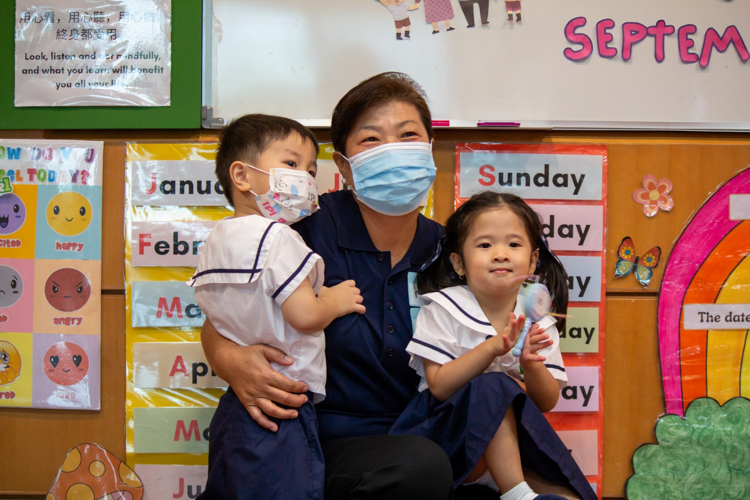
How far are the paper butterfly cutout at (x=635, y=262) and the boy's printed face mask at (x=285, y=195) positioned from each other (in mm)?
1190

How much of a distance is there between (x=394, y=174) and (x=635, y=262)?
104 centimetres

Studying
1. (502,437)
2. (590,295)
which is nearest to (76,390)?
(502,437)

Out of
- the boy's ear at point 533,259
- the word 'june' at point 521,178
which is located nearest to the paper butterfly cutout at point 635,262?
the word 'june' at point 521,178

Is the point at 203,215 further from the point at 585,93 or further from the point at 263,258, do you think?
the point at 585,93

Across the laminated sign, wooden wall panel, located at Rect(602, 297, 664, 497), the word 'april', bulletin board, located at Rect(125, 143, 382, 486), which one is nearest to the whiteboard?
the word 'april'

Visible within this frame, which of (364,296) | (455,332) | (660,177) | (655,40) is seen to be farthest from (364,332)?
(655,40)

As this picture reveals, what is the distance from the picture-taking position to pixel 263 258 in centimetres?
118

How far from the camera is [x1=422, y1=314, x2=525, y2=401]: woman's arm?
1151 millimetres

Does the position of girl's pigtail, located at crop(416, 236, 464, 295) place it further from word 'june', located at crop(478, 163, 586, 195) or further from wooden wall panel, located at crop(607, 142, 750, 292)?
wooden wall panel, located at crop(607, 142, 750, 292)

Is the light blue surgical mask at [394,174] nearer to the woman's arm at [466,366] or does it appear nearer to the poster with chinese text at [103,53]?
the woman's arm at [466,366]

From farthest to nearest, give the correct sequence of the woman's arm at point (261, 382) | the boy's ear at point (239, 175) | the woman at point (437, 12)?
the woman at point (437, 12)
the boy's ear at point (239, 175)
the woman's arm at point (261, 382)

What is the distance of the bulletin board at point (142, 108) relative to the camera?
1.78 m

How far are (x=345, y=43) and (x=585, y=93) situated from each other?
2.91 ft

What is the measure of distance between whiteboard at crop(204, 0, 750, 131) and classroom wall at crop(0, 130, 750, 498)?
0.26 feet
